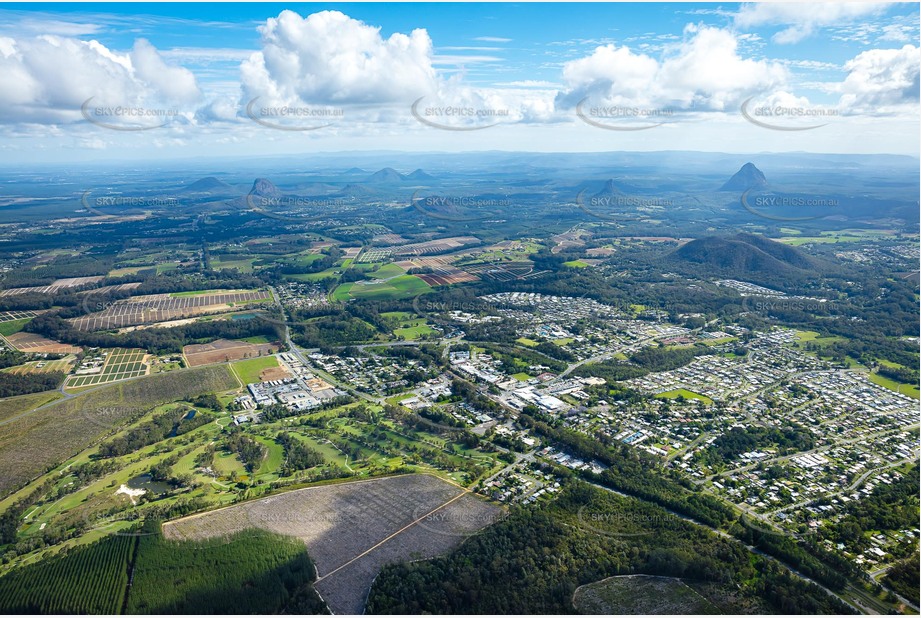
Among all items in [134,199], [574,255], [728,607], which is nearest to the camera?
[728,607]

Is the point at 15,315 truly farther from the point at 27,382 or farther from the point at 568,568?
the point at 568,568

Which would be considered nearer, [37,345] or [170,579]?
[170,579]

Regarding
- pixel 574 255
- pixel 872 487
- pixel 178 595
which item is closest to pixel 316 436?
pixel 178 595

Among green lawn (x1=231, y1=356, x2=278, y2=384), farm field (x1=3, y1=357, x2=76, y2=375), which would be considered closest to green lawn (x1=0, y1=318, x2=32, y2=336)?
farm field (x1=3, y1=357, x2=76, y2=375)

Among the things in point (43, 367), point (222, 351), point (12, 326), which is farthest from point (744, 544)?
point (12, 326)

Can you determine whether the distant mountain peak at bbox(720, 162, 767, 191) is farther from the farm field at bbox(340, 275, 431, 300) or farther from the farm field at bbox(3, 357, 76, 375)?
the farm field at bbox(3, 357, 76, 375)

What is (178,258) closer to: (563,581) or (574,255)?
(574,255)
